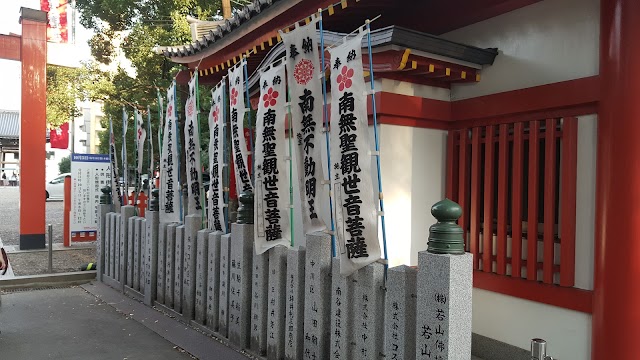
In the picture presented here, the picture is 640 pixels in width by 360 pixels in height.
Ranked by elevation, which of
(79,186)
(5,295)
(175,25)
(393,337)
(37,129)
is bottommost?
(5,295)

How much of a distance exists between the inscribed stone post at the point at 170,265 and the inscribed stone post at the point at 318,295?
308 cm

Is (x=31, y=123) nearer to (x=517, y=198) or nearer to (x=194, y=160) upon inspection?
(x=194, y=160)

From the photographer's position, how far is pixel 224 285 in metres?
5.69

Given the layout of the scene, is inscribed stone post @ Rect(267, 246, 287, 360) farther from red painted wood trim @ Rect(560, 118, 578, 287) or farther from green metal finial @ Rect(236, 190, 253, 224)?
red painted wood trim @ Rect(560, 118, 578, 287)

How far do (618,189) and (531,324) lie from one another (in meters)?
1.61

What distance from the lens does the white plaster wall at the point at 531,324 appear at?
4.52m

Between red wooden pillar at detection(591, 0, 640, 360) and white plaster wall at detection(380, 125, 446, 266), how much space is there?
70.9 inches

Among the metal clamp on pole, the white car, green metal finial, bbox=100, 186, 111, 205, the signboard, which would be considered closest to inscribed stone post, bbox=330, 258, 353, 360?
the metal clamp on pole

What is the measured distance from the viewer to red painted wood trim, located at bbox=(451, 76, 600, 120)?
445 centimetres

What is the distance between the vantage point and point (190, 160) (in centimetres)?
674

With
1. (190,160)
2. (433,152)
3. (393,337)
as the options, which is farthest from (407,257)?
(190,160)

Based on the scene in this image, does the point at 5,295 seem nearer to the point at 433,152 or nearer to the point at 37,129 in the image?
the point at 37,129

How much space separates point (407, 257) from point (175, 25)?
33.3ft

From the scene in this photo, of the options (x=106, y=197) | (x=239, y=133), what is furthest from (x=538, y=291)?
(x=106, y=197)
